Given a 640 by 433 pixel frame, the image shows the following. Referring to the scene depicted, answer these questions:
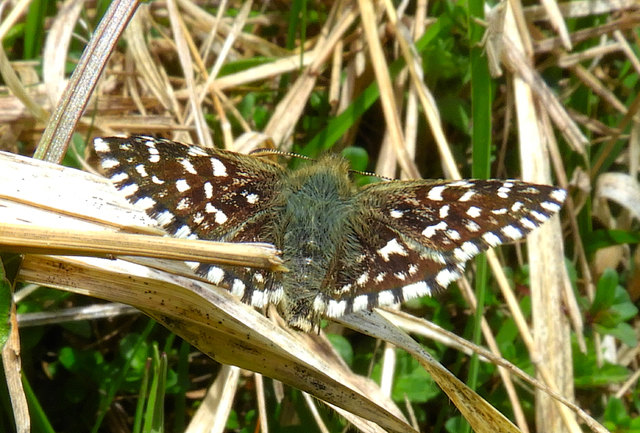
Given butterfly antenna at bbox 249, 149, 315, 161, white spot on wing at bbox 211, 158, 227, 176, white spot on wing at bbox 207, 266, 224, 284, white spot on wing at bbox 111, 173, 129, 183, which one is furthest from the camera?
butterfly antenna at bbox 249, 149, 315, 161

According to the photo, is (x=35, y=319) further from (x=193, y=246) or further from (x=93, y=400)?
(x=193, y=246)

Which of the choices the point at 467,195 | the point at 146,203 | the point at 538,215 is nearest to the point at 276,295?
the point at 146,203

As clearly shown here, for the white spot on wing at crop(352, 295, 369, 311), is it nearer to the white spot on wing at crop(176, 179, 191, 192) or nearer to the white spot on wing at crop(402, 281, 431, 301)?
the white spot on wing at crop(402, 281, 431, 301)

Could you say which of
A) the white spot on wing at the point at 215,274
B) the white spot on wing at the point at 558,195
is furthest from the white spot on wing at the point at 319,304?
the white spot on wing at the point at 558,195

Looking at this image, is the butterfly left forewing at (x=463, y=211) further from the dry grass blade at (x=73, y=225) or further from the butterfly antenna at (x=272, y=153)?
the dry grass blade at (x=73, y=225)

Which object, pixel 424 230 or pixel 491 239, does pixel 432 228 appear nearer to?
pixel 424 230

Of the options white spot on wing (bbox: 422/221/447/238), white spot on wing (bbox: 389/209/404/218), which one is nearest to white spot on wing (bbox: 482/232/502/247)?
white spot on wing (bbox: 422/221/447/238)
